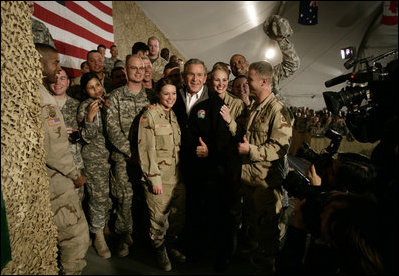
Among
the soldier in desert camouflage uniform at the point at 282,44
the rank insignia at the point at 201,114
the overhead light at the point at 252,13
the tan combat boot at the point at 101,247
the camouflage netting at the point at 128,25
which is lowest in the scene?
the tan combat boot at the point at 101,247

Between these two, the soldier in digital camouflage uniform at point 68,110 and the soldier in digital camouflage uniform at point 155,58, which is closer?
the soldier in digital camouflage uniform at point 68,110

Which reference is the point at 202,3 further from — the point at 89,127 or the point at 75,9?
the point at 89,127

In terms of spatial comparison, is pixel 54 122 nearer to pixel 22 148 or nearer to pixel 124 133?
pixel 22 148

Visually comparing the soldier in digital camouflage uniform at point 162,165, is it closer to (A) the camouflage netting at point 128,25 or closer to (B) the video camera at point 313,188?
(B) the video camera at point 313,188

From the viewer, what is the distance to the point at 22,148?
3.11ft

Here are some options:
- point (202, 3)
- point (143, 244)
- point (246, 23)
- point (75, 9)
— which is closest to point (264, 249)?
point (143, 244)

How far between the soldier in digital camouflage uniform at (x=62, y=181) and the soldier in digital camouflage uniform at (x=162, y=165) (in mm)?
577

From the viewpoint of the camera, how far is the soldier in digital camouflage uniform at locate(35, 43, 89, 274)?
1340 millimetres

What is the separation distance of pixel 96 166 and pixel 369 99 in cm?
244

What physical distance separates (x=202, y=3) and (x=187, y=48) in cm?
379

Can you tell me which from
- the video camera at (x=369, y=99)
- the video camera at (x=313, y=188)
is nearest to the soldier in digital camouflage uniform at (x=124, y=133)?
the video camera at (x=313, y=188)

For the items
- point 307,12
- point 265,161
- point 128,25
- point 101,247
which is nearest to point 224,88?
point 265,161

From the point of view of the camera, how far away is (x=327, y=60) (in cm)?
1047

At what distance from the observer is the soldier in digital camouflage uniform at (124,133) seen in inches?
88.2
